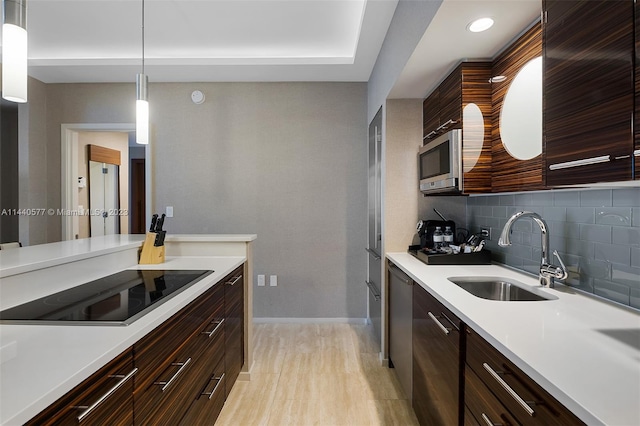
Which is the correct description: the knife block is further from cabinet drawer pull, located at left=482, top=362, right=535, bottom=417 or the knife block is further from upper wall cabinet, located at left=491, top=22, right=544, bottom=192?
upper wall cabinet, located at left=491, top=22, right=544, bottom=192

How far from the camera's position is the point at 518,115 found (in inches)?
65.5

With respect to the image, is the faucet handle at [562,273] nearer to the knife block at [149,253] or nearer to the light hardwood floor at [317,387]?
the light hardwood floor at [317,387]

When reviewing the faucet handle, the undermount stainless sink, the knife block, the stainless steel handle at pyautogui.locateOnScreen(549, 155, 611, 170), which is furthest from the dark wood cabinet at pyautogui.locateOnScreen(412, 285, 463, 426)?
the knife block

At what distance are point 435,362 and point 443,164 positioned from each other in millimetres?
1130

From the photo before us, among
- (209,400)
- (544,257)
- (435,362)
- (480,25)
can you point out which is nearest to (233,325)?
(209,400)

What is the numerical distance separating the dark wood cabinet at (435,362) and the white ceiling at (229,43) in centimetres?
133

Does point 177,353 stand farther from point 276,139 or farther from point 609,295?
point 276,139

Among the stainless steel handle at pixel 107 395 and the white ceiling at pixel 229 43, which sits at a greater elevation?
the white ceiling at pixel 229 43

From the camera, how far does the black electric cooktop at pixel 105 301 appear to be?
107 centimetres

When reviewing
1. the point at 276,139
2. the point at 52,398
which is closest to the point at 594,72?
the point at 52,398

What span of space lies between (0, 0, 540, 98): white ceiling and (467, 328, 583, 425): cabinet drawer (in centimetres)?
143

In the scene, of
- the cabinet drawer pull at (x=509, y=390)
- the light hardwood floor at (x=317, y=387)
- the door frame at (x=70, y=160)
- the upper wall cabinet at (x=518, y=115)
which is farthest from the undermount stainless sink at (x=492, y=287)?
the door frame at (x=70, y=160)

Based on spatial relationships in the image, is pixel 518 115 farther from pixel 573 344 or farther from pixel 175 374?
pixel 175 374

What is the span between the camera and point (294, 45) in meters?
3.18
